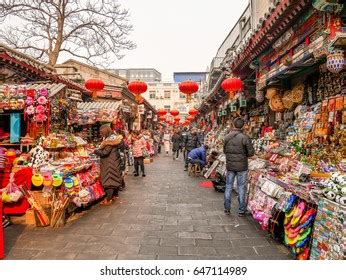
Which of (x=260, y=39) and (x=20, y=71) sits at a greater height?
(x=260, y=39)

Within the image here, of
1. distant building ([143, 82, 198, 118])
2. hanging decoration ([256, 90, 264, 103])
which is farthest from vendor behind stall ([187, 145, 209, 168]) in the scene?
distant building ([143, 82, 198, 118])

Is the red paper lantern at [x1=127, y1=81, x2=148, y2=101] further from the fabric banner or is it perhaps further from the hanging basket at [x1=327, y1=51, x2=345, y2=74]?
the hanging basket at [x1=327, y1=51, x2=345, y2=74]

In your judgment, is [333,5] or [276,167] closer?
[333,5]

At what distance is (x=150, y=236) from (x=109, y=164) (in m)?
2.63

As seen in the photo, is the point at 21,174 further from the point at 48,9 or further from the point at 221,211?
the point at 48,9

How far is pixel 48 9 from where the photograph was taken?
18781mm

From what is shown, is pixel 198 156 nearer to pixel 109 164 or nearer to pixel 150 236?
pixel 109 164

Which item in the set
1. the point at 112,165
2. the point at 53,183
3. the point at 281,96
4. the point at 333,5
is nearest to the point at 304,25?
the point at 333,5

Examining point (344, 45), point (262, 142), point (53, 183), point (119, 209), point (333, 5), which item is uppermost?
point (333, 5)

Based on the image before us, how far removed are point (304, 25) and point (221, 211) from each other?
13.3ft

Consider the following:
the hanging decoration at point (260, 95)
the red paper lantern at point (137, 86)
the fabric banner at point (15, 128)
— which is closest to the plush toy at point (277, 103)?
the hanging decoration at point (260, 95)

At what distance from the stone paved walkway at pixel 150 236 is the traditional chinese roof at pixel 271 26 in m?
3.94

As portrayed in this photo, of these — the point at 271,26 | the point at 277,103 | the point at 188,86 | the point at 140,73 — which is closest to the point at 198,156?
the point at 188,86

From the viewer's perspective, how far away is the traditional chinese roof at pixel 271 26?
528 centimetres
